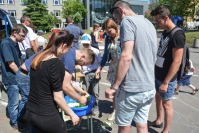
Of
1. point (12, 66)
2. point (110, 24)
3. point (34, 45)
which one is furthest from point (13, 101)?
point (110, 24)

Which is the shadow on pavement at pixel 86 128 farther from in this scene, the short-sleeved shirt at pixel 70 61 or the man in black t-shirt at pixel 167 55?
the short-sleeved shirt at pixel 70 61

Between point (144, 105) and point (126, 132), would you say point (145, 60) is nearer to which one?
point (144, 105)

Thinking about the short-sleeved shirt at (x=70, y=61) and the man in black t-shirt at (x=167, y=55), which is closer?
the short-sleeved shirt at (x=70, y=61)

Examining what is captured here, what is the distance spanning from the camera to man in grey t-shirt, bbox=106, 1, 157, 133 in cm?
227

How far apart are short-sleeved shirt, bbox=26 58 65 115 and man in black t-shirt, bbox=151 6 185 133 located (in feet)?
5.41

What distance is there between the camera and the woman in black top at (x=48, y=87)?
78.8 inches

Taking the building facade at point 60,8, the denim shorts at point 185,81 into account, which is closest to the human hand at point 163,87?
the denim shorts at point 185,81

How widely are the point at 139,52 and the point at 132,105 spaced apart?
61 cm

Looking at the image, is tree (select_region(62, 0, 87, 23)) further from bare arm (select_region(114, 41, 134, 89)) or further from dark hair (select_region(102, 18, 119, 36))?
bare arm (select_region(114, 41, 134, 89))

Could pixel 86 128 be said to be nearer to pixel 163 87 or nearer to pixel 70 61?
pixel 163 87

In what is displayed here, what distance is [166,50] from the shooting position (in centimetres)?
317

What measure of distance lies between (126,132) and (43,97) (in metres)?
1.15

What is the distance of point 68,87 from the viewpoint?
247cm

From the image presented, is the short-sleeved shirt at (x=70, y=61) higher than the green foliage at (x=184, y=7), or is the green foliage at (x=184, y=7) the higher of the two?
the green foliage at (x=184, y=7)
